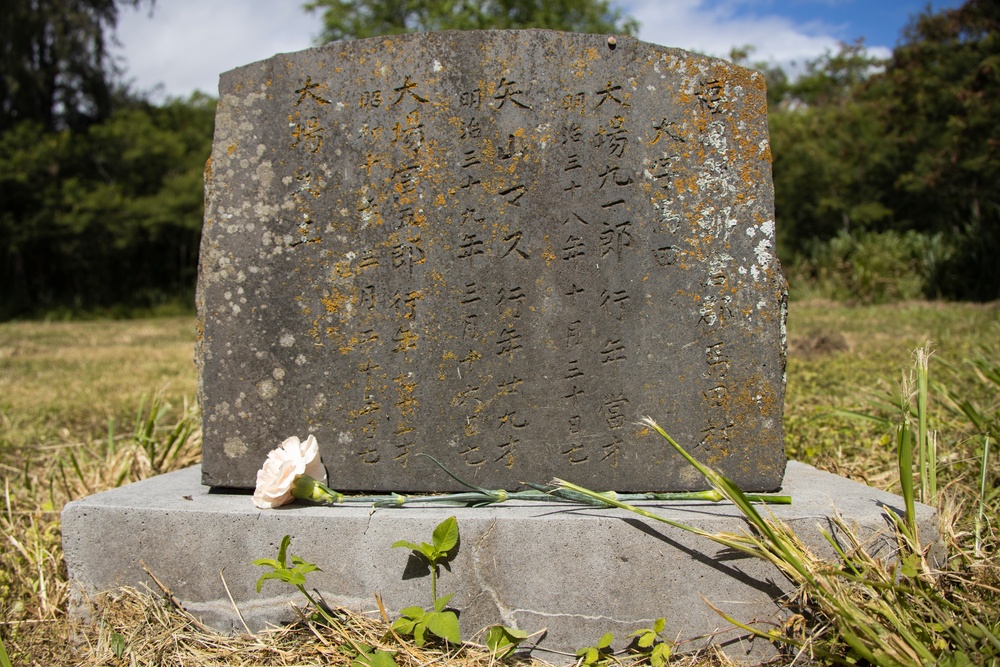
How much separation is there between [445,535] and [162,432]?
7.53 feet

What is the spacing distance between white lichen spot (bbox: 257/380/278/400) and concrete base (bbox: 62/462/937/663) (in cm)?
30

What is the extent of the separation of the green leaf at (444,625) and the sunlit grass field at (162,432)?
224 mm

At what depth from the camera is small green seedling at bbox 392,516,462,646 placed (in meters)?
1.74

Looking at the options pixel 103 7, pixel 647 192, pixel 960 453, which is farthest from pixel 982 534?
pixel 103 7

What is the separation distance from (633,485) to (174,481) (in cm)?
133

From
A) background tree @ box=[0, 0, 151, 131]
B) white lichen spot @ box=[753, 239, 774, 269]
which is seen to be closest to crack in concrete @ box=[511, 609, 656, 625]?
white lichen spot @ box=[753, 239, 774, 269]

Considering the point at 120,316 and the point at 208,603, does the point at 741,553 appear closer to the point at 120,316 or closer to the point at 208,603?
the point at 208,603

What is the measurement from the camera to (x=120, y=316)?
12.4m

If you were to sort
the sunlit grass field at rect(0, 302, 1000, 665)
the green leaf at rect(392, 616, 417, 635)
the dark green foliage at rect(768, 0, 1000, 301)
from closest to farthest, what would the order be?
the green leaf at rect(392, 616, 417, 635) → the sunlit grass field at rect(0, 302, 1000, 665) → the dark green foliage at rect(768, 0, 1000, 301)

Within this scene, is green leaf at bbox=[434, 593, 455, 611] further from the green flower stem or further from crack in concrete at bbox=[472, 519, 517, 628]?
the green flower stem

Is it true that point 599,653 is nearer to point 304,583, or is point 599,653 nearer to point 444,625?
point 444,625

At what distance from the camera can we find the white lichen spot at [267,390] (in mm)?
2080

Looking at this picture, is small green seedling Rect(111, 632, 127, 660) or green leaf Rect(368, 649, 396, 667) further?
small green seedling Rect(111, 632, 127, 660)

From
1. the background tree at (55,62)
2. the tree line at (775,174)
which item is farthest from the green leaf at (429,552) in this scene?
the background tree at (55,62)
